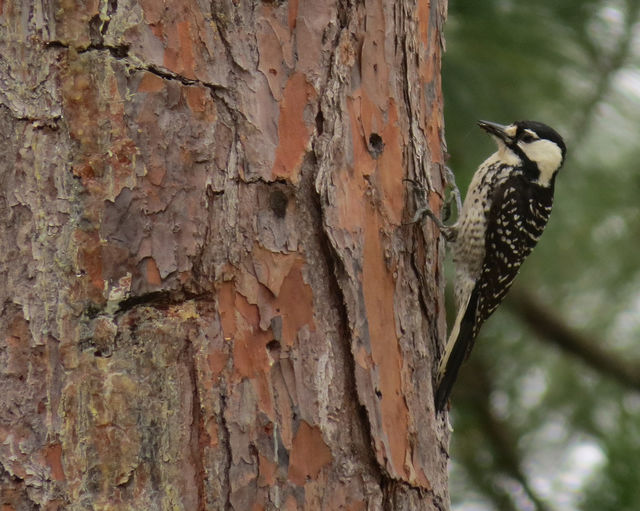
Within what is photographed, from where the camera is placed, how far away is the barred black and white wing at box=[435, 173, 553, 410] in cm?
305

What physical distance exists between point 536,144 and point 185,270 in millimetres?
1948

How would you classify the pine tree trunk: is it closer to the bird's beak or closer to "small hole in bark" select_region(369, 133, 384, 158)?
"small hole in bark" select_region(369, 133, 384, 158)

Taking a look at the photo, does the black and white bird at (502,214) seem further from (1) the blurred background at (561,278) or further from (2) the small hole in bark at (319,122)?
(2) the small hole in bark at (319,122)

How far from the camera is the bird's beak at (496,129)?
3230 mm

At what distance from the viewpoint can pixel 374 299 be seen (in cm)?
193

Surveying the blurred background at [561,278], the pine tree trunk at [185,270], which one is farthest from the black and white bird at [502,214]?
the pine tree trunk at [185,270]

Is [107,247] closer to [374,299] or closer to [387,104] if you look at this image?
[374,299]

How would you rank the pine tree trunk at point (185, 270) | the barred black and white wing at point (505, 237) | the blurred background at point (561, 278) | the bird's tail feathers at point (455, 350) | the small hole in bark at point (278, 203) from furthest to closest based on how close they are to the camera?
the blurred background at point (561, 278) → the barred black and white wing at point (505, 237) → the bird's tail feathers at point (455, 350) → the small hole in bark at point (278, 203) → the pine tree trunk at point (185, 270)

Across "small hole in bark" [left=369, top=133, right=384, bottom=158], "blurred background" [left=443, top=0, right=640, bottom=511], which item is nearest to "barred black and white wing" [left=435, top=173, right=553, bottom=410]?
"blurred background" [left=443, top=0, right=640, bottom=511]

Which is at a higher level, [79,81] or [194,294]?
[79,81]

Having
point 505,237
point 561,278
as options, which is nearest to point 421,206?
point 505,237

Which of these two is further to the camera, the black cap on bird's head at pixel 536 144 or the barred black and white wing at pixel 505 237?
the black cap on bird's head at pixel 536 144

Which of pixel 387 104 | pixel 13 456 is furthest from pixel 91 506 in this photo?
pixel 387 104

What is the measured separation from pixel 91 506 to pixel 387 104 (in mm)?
1035
